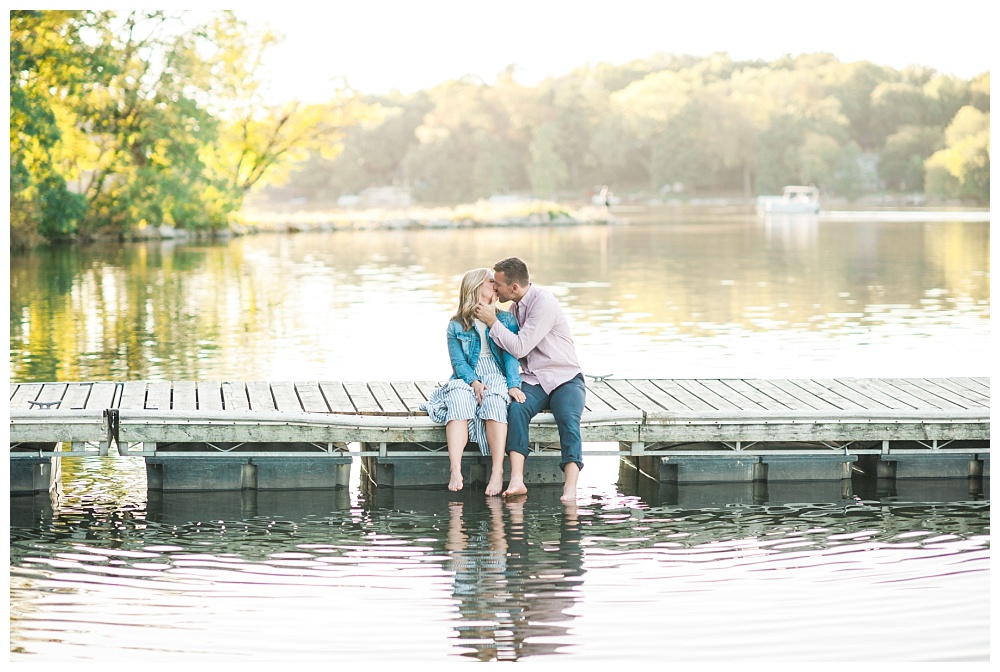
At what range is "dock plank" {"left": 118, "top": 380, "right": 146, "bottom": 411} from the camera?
9039 millimetres

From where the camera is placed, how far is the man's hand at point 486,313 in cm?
870

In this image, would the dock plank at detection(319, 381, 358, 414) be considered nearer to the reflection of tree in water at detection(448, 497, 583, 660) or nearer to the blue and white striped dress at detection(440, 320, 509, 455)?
the blue and white striped dress at detection(440, 320, 509, 455)

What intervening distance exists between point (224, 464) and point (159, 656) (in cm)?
312

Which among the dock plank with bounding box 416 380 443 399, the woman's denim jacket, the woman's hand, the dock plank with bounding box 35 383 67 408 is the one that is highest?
the woman's denim jacket

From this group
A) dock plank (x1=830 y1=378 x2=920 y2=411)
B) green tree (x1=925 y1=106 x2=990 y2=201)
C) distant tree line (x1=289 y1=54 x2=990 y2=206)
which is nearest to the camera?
dock plank (x1=830 y1=378 x2=920 y2=411)

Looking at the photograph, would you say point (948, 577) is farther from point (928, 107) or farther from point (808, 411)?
point (928, 107)

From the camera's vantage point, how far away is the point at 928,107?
11625 cm

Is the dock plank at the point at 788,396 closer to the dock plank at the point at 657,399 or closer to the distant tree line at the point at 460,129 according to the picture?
the dock plank at the point at 657,399

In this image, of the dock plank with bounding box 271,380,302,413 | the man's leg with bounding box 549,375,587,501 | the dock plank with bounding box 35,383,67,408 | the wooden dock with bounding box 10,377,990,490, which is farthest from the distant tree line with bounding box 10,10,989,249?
the man's leg with bounding box 549,375,587,501

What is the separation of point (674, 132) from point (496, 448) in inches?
4617

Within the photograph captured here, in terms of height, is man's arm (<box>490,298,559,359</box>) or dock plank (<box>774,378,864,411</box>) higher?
man's arm (<box>490,298,559,359</box>)

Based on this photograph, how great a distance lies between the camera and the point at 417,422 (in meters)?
8.83

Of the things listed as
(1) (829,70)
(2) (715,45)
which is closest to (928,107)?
(1) (829,70)

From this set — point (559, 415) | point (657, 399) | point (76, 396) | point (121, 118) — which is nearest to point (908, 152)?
point (121, 118)
